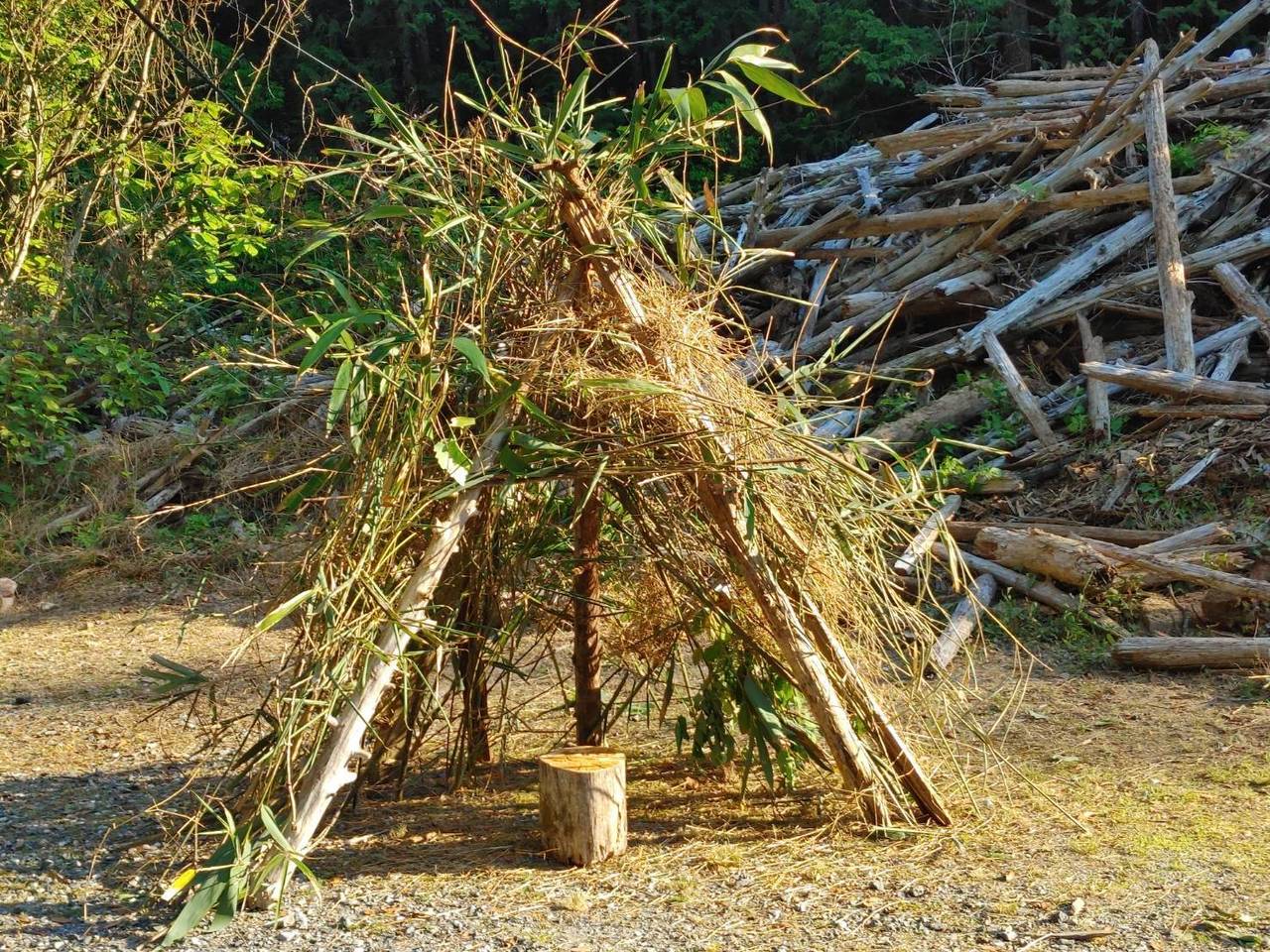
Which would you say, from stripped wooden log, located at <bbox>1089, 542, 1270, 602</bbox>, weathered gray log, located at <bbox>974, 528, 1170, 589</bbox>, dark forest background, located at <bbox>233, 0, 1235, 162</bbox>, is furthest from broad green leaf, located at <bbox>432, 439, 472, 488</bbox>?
dark forest background, located at <bbox>233, 0, 1235, 162</bbox>

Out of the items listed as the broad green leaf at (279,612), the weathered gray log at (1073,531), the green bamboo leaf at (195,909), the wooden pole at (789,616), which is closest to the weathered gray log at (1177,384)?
the weathered gray log at (1073,531)

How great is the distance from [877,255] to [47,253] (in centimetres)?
738

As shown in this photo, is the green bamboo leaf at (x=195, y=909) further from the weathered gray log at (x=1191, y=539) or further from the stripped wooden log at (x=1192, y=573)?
the weathered gray log at (x=1191, y=539)

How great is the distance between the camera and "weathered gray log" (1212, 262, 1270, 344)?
349 inches

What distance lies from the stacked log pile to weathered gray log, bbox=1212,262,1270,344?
0.02m

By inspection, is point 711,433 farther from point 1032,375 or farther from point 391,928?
point 1032,375

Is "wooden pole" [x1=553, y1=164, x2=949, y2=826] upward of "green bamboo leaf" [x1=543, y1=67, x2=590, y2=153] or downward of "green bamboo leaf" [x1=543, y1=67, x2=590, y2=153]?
downward

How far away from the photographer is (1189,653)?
252 inches

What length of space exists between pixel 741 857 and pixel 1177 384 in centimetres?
544

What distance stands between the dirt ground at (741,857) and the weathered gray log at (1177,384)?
105 inches

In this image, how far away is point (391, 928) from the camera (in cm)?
369

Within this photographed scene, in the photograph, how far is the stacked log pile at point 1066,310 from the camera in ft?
24.5

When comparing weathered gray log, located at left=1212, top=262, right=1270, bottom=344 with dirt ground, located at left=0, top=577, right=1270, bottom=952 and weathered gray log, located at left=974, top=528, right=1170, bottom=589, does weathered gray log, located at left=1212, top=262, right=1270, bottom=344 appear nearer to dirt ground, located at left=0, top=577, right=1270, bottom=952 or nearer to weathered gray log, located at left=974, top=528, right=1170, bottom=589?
weathered gray log, located at left=974, top=528, right=1170, bottom=589

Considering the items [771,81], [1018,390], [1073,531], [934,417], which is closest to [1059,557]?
[1073,531]
